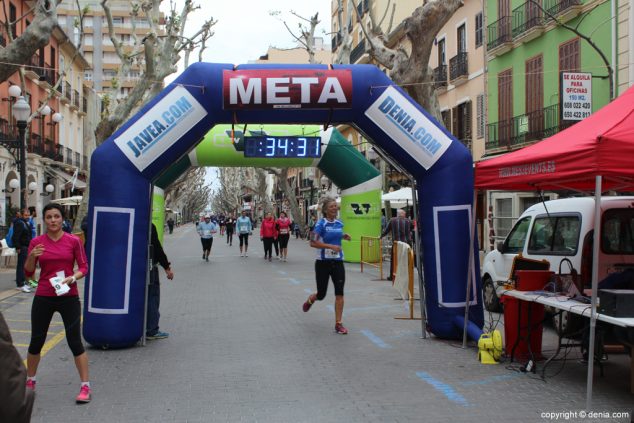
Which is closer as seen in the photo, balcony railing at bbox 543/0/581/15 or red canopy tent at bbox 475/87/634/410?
red canopy tent at bbox 475/87/634/410

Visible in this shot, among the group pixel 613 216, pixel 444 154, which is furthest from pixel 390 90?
pixel 613 216

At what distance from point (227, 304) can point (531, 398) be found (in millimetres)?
7266

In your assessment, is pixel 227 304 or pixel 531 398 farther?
pixel 227 304

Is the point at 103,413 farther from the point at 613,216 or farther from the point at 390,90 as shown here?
the point at 613,216

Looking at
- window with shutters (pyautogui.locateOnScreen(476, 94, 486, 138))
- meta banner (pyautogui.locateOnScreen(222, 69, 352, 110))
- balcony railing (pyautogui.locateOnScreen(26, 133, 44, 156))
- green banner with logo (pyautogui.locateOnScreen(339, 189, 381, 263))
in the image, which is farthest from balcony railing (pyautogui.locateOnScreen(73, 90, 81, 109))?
meta banner (pyautogui.locateOnScreen(222, 69, 352, 110))

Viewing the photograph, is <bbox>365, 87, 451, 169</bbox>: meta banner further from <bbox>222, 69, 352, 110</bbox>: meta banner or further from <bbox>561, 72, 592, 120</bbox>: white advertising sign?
<bbox>561, 72, 592, 120</bbox>: white advertising sign

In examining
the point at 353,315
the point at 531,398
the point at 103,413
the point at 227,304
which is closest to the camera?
the point at 103,413

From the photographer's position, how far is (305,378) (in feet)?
21.8

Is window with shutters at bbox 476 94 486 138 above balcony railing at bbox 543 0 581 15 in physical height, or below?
below

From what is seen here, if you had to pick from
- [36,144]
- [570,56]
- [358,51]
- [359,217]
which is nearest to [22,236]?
[359,217]

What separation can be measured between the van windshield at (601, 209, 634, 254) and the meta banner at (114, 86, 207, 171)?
5.33 m

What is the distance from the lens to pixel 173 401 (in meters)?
5.84

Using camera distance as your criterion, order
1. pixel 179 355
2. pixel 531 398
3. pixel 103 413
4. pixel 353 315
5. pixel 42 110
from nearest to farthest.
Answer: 1. pixel 103 413
2. pixel 531 398
3. pixel 179 355
4. pixel 353 315
5. pixel 42 110

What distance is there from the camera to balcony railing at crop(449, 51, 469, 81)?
28281mm
